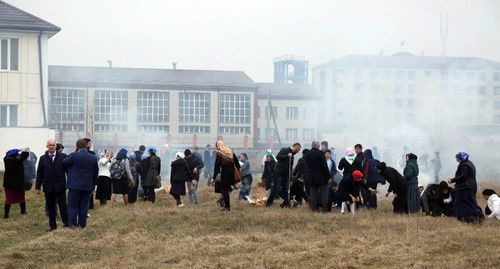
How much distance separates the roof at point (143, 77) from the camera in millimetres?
73625

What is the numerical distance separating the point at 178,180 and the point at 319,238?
864cm

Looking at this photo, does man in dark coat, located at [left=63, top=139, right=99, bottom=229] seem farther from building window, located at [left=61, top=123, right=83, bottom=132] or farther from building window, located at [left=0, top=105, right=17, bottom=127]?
building window, located at [left=61, top=123, right=83, bottom=132]

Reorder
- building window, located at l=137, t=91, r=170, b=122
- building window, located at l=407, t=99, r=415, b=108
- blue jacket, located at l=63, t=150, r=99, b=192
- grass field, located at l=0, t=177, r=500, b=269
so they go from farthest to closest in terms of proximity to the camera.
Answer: building window, located at l=137, t=91, r=170, b=122
building window, located at l=407, t=99, r=415, b=108
blue jacket, located at l=63, t=150, r=99, b=192
grass field, located at l=0, t=177, r=500, b=269

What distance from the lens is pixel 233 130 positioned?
81.3 meters

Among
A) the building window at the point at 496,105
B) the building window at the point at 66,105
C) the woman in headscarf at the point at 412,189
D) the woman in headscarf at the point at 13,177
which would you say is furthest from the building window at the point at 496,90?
the woman in headscarf at the point at 13,177

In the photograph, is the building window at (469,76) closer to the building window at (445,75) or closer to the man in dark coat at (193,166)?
the building window at (445,75)

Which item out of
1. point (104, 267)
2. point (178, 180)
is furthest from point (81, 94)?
point (104, 267)

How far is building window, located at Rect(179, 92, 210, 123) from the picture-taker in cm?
7969

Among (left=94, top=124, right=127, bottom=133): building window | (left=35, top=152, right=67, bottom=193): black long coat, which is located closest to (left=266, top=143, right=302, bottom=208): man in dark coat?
(left=35, top=152, right=67, bottom=193): black long coat

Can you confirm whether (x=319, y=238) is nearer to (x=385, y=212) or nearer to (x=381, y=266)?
(x=381, y=266)

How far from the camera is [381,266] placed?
47.6 ft

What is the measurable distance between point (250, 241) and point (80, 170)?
4.06 metres

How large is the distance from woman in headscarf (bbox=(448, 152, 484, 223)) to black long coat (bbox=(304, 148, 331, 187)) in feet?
12.1

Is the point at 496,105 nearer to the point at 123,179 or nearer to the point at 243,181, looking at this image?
the point at 243,181
